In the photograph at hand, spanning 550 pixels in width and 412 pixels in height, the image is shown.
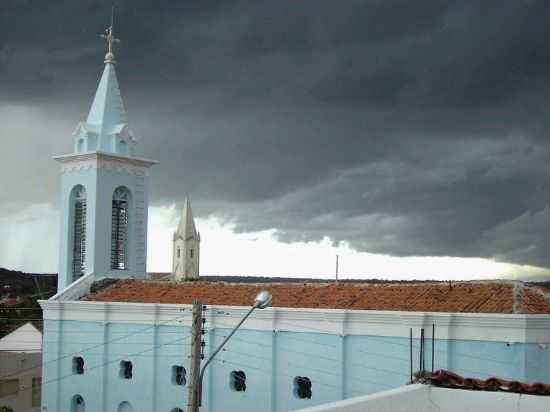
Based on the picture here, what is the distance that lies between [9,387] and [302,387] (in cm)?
1768

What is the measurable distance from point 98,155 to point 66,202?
92.6 inches

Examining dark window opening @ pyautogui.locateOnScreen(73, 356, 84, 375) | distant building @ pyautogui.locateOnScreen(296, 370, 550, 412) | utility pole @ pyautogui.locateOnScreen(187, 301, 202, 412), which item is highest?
distant building @ pyautogui.locateOnScreen(296, 370, 550, 412)

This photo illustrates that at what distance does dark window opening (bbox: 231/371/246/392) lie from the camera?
23359 millimetres

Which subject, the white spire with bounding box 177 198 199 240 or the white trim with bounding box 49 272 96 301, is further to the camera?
the white spire with bounding box 177 198 199 240

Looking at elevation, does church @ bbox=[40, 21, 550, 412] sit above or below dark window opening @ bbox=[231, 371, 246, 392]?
above

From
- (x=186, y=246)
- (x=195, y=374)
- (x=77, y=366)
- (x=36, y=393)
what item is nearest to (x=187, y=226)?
(x=186, y=246)

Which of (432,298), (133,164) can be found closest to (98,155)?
(133,164)

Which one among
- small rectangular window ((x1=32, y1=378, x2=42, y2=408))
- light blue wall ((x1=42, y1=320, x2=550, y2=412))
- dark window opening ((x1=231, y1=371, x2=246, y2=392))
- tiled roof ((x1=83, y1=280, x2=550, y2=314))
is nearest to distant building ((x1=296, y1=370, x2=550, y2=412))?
light blue wall ((x1=42, y1=320, x2=550, y2=412))

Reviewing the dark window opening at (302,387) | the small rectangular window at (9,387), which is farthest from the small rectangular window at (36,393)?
the dark window opening at (302,387)

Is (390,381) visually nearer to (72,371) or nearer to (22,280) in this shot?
(72,371)

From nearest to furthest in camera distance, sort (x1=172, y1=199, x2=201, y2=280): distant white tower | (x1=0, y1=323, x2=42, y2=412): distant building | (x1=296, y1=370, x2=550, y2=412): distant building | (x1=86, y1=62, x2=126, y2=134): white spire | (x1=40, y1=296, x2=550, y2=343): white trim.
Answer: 1. (x1=296, y1=370, x2=550, y2=412): distant building
2. (x1=40, y1=296, x2=550, y2=343): white trim
3. (x1=86, y1=62, x2=126, y2=134): white spire
4. (x1=0, y1=323, x2=42, y2=412): distant building
5. (x1=172, y1=199, x2=201, y2=280): distant white tower

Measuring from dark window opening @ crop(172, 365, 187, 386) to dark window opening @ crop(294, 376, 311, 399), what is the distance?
4025 millimetres

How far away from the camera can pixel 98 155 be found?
95.6 feet

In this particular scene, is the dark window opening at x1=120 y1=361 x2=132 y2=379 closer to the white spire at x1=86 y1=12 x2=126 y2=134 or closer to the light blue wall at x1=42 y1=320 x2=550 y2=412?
the light blue wall at x1=42 y1=320 x2=550 y2=412
